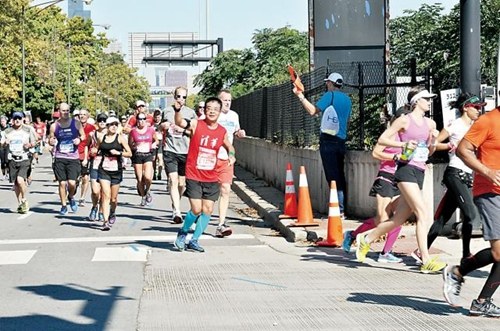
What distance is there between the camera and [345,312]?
779cm

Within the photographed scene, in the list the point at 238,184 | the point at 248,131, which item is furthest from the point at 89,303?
the point at 248,131

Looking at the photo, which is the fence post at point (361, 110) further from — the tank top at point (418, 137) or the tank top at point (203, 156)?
the tank top at point (418, 137)

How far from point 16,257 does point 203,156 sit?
2.53 metres

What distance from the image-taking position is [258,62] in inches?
1676

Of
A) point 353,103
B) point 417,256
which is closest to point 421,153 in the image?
point 417,256

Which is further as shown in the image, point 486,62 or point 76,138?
point 486,62

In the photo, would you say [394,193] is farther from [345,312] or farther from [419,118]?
[345,312]

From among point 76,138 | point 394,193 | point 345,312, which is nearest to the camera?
point 345,312

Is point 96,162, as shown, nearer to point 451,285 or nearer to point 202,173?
point 202,173

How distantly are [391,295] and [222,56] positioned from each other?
37734 millimetres

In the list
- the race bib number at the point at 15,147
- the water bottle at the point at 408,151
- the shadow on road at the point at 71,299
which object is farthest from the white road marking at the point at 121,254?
the race bib number at the point at 15,147

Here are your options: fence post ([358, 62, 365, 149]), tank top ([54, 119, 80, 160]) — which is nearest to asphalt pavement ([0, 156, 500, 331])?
fence post ([358, 62, 365, 149])

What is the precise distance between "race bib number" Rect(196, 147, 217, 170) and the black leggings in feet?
9.30

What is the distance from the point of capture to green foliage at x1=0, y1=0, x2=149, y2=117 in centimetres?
4616
